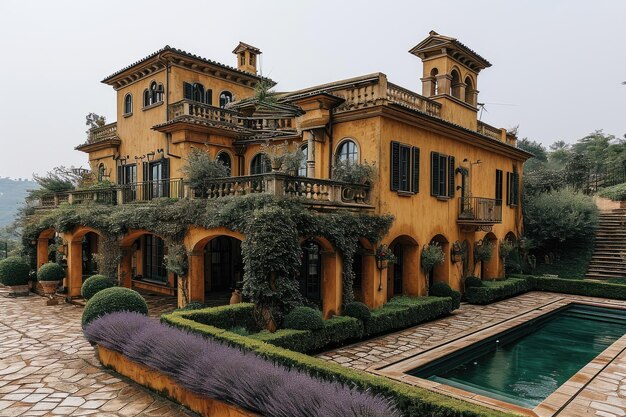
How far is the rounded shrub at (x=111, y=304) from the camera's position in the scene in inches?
458

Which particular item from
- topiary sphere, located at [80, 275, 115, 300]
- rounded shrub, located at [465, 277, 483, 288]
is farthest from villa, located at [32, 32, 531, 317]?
topiary sphere, located at [80, 275, 115, 300]

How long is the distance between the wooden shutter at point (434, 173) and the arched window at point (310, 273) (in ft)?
18.9

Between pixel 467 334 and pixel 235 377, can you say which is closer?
pixel 235 377

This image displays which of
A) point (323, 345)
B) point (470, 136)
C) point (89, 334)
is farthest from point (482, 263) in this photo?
point (89, 334)

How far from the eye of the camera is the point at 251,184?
13.8 meters

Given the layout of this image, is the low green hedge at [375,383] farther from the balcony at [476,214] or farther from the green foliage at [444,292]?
the balcony at [476,214]

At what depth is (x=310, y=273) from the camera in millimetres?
17625

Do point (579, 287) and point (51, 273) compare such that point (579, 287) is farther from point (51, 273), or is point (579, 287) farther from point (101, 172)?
point (101, 172)

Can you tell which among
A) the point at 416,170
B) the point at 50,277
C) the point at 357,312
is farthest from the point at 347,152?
the point at 50,277

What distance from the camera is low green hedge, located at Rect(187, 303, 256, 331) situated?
37.7ft

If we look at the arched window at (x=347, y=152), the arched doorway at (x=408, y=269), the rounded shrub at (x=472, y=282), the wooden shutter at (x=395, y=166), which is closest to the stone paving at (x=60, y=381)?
the arched window at (x=347, y=152)

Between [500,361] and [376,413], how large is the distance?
9.08 metres

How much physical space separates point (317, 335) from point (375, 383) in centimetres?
483

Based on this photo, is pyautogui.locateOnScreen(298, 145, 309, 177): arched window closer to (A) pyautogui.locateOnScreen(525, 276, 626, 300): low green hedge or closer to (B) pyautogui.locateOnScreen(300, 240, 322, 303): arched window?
(B) pyautogui.locateOnScreen(300, 240, 322, 303): arched window
